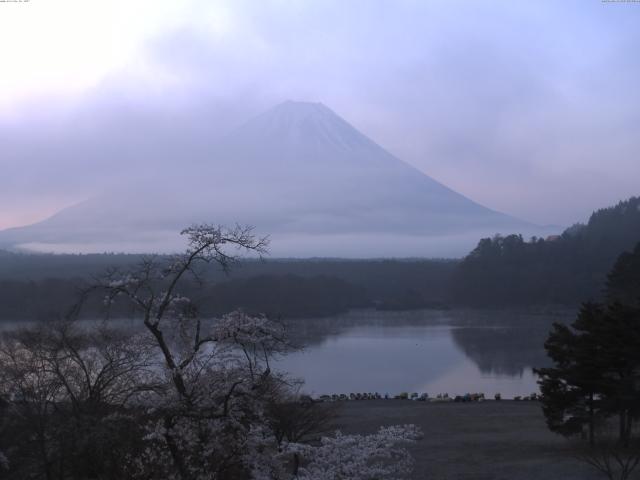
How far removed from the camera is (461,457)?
10.2m

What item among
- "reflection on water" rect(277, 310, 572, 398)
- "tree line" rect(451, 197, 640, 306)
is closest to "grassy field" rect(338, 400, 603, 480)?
"reflection on water" rect(277, 310, 572, 398)

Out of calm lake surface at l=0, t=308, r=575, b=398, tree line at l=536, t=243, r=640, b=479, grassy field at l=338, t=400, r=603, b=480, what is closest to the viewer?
grassy field at l=338, t=400, r=603, b=480

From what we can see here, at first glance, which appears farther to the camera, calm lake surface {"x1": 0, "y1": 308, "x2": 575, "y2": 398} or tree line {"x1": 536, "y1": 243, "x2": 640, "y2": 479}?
calm lake surface {"x1": 0, "y1": 308, "x2": 575, "y2": 398}

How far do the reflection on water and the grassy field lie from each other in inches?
78.9

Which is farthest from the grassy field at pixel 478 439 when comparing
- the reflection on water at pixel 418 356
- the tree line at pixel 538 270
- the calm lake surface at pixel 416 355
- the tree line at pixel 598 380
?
the tree line at pixel 538 270

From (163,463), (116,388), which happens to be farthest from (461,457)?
(163,463)

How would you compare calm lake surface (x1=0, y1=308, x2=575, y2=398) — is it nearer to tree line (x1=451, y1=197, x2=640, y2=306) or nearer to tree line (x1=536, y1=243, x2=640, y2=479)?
tree line (x1=536, y1=243, x2=640, y2=479)

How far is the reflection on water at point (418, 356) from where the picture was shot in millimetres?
18422

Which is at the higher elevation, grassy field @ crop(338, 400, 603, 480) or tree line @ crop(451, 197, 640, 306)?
tree line @ crop(451, 197, 640, 306)

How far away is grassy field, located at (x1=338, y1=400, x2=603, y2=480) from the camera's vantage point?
889 cm

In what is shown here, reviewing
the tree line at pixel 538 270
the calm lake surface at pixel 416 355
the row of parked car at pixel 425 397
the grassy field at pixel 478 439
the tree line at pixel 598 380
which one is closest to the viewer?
the grassy field at pixel 478 439

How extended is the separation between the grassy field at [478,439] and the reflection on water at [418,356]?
2004mm

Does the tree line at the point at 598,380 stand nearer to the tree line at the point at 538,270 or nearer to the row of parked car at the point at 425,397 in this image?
the row of parked car at the point at 425,397

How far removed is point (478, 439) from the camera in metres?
11.6
